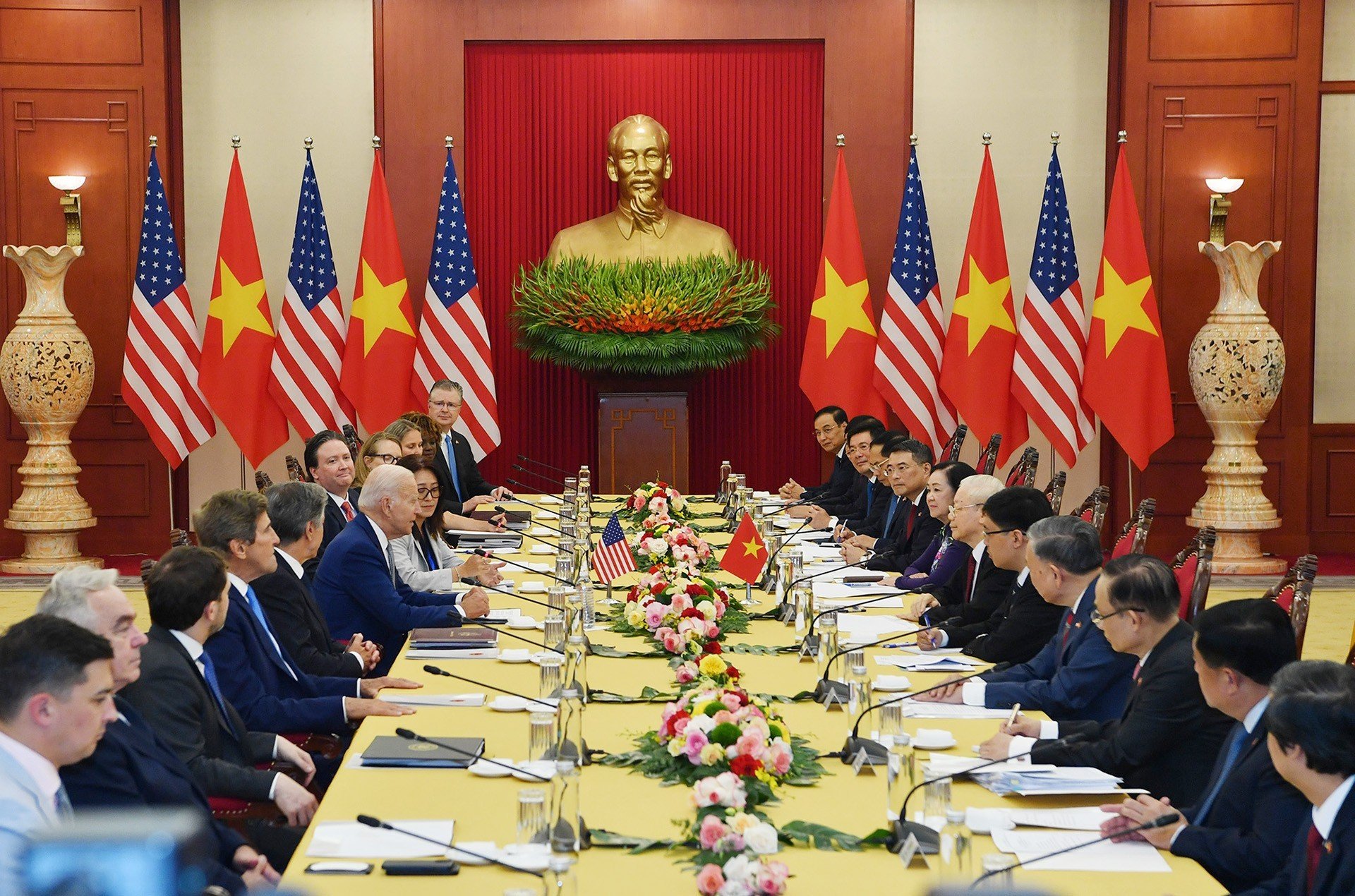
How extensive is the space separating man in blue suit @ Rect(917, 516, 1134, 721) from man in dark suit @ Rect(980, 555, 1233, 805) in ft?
0.87

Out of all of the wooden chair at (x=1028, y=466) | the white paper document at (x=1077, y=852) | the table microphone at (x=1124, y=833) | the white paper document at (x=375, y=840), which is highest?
the wooden chair at (x=1028, y=466)

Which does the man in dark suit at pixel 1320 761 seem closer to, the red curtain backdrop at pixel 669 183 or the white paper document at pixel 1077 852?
the white paper document at pixel 1077 852

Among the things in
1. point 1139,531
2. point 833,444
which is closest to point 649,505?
point 833,444

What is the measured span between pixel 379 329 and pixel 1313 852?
754 centimetres

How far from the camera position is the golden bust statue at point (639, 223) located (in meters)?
9.38

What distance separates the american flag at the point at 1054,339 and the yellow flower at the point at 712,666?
232 inches

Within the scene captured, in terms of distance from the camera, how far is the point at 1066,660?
3.75 metres

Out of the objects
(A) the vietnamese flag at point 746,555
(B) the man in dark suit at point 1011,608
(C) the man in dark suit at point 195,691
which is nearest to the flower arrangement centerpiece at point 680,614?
(A) the vietnamese flag at point 746,555

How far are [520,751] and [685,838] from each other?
71 cm

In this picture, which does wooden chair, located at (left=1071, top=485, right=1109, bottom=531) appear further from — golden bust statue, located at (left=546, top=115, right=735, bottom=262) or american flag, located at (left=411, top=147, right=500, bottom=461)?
american flag, located at (left=411, top=147, right=500, bottom=461)

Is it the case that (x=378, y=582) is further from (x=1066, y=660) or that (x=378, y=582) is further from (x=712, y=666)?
(x=1066, y=660)

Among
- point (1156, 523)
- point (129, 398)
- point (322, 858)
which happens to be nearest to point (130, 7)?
point (129, 398)

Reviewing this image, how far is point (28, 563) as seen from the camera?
8.98 metres

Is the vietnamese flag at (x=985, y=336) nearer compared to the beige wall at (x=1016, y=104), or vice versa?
the vietnamese flag at (x=985, y=336)
